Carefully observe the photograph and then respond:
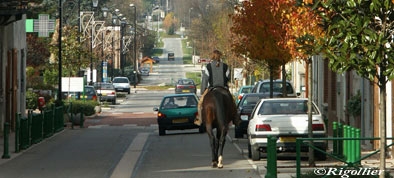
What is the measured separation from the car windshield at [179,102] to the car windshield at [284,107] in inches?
491

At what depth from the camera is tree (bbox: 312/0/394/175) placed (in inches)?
543

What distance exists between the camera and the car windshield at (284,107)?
24.2 metres

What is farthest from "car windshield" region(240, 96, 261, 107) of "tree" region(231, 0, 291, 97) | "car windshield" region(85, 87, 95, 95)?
"car windshield" region(85, 87, 95, 95)

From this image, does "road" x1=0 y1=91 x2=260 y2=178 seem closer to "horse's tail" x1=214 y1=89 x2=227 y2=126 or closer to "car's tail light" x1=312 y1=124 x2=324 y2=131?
"horse's tail" x1=214 y1=89 x2=227 y2=126

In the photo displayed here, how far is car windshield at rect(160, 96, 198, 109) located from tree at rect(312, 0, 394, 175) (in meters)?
22.8

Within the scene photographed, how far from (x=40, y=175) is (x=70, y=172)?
0.77 meters

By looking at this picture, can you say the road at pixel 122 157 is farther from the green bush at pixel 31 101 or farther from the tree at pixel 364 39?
the green bush at pixel 31 101

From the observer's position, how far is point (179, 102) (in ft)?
123

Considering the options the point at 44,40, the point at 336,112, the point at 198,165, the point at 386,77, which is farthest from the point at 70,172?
the point at 44,40

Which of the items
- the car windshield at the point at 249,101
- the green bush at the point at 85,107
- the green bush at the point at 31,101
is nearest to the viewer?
the car windshield at the point at 249,101

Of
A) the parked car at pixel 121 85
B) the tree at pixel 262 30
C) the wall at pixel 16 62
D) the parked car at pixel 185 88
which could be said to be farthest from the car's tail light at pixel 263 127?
the parked car at pixel 121 85

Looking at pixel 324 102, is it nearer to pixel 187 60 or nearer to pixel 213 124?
pixel 213 124

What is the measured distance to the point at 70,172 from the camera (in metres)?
21.5

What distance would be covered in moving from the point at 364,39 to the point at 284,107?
1067 centimetres
